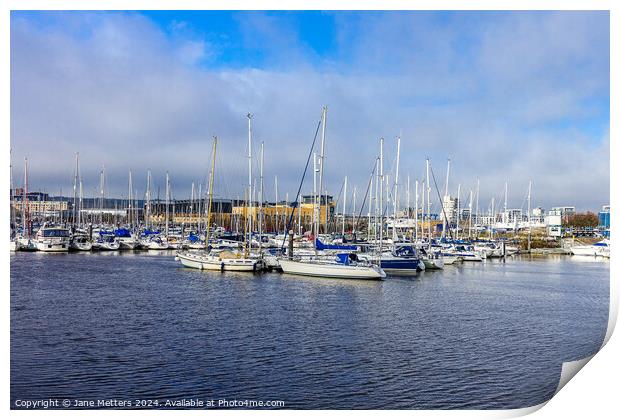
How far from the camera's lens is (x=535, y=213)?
5119 cm

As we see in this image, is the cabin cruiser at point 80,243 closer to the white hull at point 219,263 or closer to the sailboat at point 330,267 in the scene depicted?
the white hull at point 219,263

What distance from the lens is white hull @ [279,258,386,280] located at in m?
21.0

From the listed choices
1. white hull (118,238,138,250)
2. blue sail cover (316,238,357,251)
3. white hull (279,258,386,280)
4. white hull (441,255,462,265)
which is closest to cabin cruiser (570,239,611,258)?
white hull (441,255,462,265)

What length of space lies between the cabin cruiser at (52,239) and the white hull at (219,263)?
1322cm

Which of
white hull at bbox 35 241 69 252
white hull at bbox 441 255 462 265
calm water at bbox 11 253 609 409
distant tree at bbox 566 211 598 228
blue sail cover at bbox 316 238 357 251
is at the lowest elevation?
calm water at bbox 11 253 609 409

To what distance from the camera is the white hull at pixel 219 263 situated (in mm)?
23281

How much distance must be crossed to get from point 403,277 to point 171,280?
8591 mm

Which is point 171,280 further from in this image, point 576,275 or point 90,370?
point 576,275

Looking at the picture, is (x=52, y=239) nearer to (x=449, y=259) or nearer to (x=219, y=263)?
(x=219, y=263)

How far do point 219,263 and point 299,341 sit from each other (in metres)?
13.2

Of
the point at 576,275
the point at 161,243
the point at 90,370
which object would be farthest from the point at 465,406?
the point at 161,243

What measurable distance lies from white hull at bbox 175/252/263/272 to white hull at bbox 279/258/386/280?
1.73 m

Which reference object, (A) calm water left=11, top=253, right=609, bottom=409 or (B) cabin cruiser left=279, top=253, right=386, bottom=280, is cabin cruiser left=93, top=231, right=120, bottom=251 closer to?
(A) calm water left=11, top=253, right=609, bottom=409

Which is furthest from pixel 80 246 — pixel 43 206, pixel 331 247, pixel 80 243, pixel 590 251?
pixel 590 251
